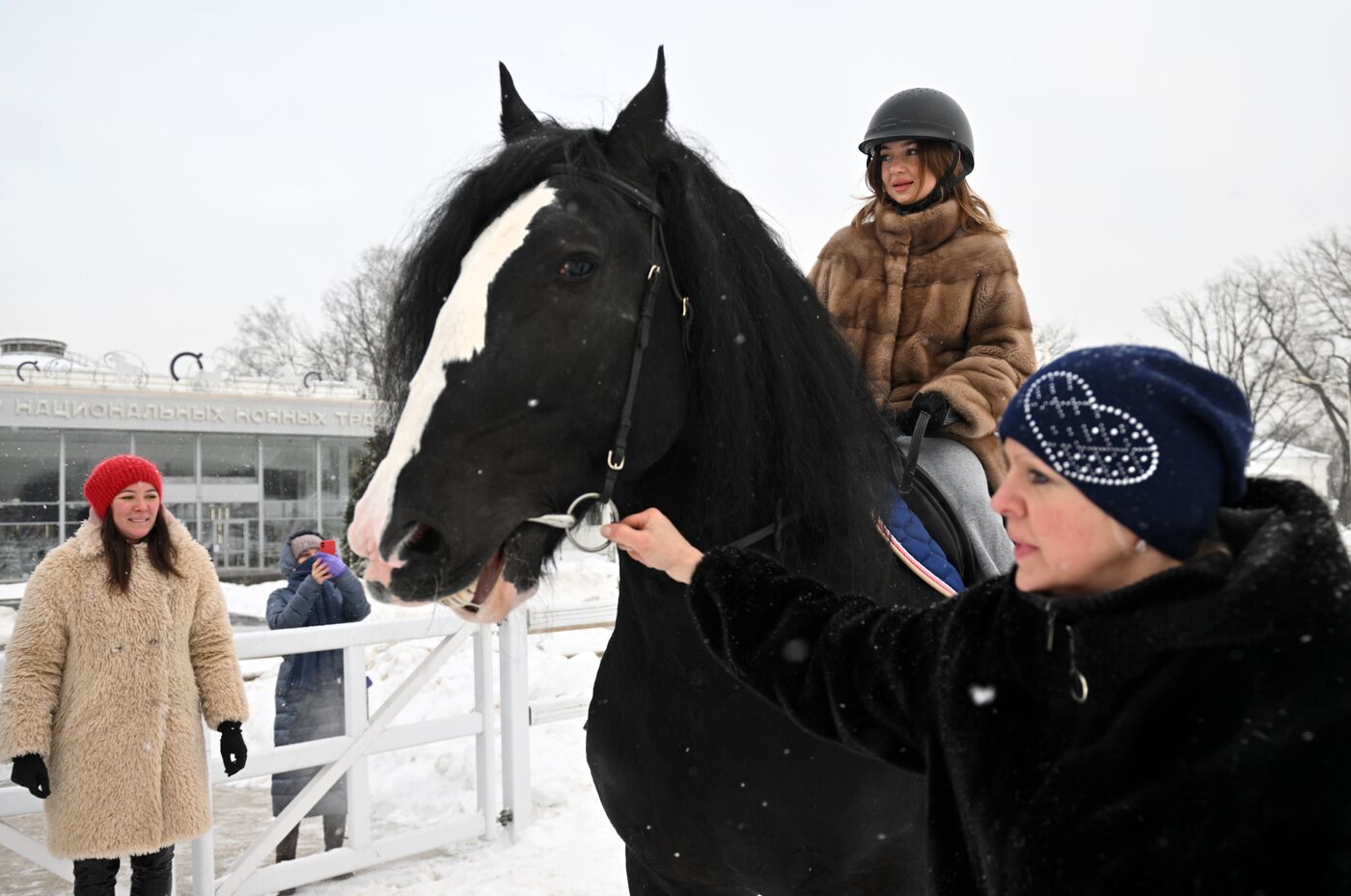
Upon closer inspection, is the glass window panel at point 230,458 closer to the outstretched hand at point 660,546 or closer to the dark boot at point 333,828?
the dark boot at point 333,828

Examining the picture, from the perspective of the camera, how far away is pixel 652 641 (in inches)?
90.6

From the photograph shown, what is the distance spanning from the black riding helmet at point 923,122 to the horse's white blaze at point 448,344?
171cm

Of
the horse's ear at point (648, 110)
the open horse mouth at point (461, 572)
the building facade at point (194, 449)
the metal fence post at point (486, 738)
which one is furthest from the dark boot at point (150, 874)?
the building facade at point (194, 449)

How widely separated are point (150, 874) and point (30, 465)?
1855cm

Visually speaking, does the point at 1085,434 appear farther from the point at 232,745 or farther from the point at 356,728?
the point at 356,728

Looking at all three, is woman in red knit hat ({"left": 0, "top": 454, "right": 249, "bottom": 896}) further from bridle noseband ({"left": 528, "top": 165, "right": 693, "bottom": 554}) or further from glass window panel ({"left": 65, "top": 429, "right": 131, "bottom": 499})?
glass window panel ({"left": 65, "top": 429, "right": 131, "bottom": 499})

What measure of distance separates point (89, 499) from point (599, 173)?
3.01 meters

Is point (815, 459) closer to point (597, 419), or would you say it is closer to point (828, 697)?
point (597, 419)

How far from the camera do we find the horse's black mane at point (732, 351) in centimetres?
210

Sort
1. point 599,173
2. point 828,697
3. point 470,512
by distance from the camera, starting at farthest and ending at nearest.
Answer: point 599,173 < point 470,512 < point 828,697

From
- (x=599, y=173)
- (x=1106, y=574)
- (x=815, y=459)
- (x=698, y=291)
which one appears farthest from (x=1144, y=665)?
(x=599, y=173)

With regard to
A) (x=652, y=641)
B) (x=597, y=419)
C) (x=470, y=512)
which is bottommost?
(x=652, y=641)

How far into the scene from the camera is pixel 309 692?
5395 mm

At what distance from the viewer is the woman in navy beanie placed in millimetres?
1072
